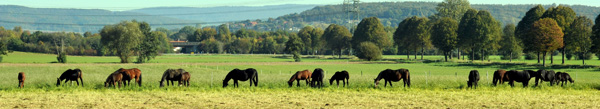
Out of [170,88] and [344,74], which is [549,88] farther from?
[170,88]

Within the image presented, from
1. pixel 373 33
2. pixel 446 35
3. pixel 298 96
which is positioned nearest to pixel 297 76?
pixel 298 96

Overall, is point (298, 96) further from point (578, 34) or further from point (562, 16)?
point (562, 16)

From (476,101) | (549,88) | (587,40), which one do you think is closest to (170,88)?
(476,101)

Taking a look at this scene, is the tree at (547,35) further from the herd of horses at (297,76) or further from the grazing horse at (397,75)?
the grazing horse at (397,75)

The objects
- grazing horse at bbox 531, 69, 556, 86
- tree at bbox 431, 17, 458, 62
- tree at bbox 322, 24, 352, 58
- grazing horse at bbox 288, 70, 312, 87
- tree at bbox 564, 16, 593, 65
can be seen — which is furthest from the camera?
tree at bbox 322, 24, 352, 58

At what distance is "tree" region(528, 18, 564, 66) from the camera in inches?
3366

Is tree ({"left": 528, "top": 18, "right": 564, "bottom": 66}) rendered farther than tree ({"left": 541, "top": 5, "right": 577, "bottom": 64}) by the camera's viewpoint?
No

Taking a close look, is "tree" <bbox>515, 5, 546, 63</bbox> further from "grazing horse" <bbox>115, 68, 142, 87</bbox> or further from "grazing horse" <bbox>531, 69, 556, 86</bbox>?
"grazing horse" <bbox>115, 68, 142, 87</bbox>

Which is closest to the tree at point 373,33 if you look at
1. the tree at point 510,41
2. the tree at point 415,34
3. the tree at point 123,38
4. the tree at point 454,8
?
the tree at point 415,34

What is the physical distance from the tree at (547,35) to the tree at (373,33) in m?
53.2

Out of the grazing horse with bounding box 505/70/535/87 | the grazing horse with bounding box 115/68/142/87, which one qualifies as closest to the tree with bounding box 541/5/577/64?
the grazing horse with bounding box 505/70/535/87

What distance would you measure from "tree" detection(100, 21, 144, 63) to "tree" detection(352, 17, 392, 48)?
5498 centimetres

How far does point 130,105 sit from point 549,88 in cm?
2597

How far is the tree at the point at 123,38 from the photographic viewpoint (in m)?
105
